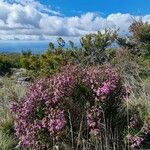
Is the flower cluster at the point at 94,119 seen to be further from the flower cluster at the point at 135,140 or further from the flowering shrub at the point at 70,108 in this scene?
the flower cluster at the point at 135,140

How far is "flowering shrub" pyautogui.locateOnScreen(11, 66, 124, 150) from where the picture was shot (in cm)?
773

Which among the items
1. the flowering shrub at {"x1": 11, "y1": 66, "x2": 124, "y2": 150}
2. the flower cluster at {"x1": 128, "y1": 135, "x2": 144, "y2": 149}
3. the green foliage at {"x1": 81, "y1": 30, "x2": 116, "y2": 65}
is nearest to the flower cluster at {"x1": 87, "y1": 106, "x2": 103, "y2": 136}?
the flowering shrub at {"x1": 11, "y1": 66, "x2": 124, "y2": 150}

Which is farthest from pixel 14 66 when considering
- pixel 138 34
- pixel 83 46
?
pixel 83 46

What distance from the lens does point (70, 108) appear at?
7.89 m

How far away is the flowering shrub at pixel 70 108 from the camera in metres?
7.73

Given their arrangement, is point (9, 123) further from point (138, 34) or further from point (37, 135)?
point (138, 34)

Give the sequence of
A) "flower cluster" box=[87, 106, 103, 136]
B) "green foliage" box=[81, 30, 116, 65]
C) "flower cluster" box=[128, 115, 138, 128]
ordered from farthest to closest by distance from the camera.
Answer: "green foliage" box=[81, 30, 116, 65], "flower cluster" box=[128, 115, 138, 128], "flower cluster" box=[87, 106, 103, 136]

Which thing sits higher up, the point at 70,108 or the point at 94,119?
the point at 70,108

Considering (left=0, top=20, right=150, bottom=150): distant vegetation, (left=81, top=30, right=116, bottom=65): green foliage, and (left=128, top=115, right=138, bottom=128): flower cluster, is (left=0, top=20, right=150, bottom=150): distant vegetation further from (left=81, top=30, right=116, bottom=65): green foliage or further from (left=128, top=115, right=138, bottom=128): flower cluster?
(left=81, top=30, right=116, bottom=65): green foliage

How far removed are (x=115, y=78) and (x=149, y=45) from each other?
14.2 meters

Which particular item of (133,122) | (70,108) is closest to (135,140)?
(133,122)

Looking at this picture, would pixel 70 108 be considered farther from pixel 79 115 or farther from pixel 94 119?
pixel 94 119

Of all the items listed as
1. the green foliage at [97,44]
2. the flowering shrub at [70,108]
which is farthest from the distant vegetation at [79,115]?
the green foliage at [97,44]

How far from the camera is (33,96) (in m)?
8.02
